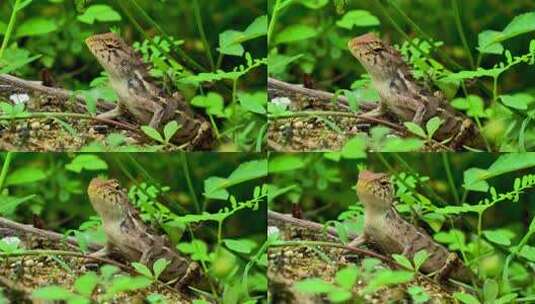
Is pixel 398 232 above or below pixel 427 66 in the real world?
below

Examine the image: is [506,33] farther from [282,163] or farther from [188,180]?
[188,180]

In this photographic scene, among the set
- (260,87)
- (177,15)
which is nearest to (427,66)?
(260,87)

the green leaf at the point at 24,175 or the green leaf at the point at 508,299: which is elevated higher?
the green leaf at the point at 24,175

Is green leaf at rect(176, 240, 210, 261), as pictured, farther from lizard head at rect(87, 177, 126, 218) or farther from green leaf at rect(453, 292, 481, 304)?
green leaf at rect(453, 292, 481, 304)

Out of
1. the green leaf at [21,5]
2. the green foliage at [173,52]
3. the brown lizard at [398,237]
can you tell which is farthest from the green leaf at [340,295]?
the green leaf at [21,5]

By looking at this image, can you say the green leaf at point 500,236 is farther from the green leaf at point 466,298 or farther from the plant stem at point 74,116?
the plant stem at point 74,116

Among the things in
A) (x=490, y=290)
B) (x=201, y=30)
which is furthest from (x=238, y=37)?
(x=490, y=290)

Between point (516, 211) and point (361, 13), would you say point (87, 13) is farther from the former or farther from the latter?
point (516, 211)

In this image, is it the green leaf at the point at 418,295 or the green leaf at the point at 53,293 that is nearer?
the green leaf at the point at 53,293

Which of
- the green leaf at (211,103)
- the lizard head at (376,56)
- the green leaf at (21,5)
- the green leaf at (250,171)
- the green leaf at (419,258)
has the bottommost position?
the green leaf at (419,258)
